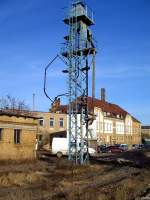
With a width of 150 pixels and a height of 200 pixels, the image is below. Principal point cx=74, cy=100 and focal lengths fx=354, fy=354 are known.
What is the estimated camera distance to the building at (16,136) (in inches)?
1222

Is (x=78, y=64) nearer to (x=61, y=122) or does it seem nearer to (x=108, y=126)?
(x=61, y=122)

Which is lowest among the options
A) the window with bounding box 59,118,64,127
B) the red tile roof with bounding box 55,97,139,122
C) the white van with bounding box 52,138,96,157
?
the white van with bounding box 52,138,96,157

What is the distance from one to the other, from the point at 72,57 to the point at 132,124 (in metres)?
67.3

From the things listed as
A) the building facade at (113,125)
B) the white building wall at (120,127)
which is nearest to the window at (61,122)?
the building facade at (113,125)

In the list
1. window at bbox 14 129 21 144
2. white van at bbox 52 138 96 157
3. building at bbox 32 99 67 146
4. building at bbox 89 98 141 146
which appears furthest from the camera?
building at bbox 89 98 141 146

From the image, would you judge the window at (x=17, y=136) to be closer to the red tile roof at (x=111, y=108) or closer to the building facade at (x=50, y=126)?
the building facade at (x=50, y=126)

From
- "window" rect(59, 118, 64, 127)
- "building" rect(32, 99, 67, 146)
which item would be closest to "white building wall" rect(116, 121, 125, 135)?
"window" rect(59, 118, 64, 127)

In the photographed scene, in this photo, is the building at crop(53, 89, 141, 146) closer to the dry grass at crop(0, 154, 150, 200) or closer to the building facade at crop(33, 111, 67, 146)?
the building facade at crop(33, 111, 67, 146)

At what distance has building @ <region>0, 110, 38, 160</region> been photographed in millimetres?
31047

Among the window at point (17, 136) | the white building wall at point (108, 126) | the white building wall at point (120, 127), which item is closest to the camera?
the window at point (17, 136)

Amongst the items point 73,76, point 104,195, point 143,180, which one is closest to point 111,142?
point 73,76

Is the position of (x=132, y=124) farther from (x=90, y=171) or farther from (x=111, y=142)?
(x=90, y=171)

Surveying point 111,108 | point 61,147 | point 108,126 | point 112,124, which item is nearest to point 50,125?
point 61,147

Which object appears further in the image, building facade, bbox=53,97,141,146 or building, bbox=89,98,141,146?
building, bbox=89,98,141,146
